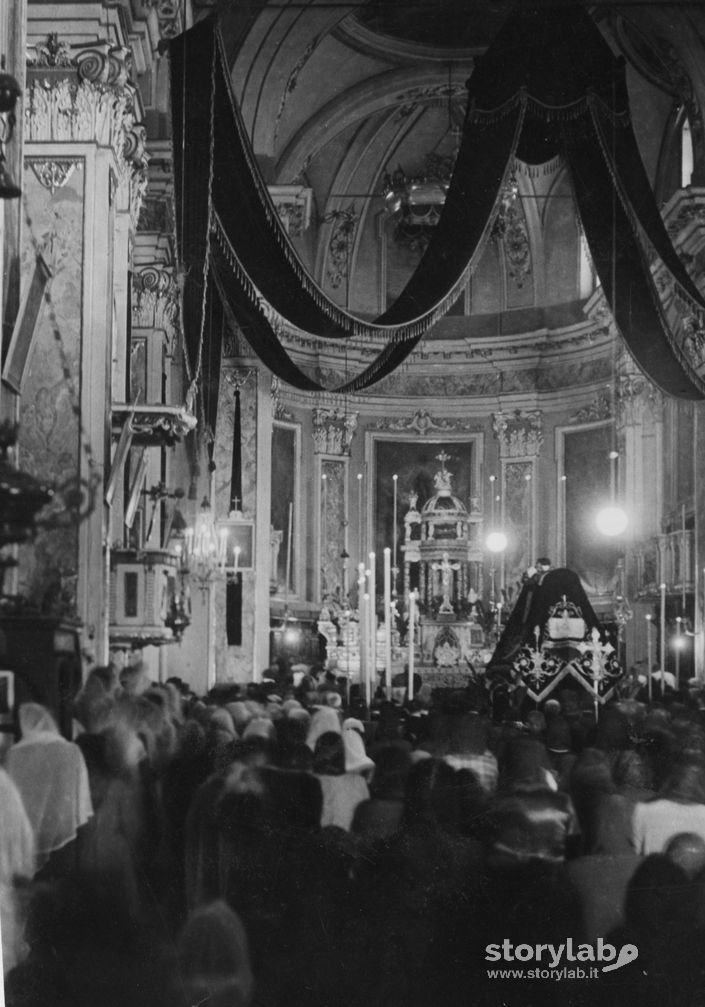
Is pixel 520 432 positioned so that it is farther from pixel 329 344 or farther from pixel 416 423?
Result: pixel 329 344

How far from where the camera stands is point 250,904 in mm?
6703

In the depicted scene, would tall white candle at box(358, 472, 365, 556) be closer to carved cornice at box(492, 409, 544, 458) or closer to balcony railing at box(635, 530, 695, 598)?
carved cornice at box(492, 409, 544, 458)

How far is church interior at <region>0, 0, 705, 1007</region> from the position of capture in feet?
24.6

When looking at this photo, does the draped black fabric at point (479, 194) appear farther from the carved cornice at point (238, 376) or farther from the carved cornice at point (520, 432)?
the carved cornice at point (520, 432)

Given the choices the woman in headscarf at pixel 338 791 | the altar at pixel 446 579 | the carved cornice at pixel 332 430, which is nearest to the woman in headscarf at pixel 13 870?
the woman in headscarf at pixel 338 791

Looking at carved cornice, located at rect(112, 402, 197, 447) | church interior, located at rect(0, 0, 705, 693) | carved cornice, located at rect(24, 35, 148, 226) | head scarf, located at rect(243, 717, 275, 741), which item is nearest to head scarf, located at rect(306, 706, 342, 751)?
head scarf, located at rect(243, 717, 275, 741)

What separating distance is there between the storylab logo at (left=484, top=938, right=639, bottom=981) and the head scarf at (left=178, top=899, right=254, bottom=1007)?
1207 millimetres

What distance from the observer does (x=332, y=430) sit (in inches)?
907

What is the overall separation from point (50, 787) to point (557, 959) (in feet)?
7.20

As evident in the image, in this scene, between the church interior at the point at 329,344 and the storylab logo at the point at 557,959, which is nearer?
the storylab logo at the point at 557,959

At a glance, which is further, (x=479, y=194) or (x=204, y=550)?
(x=204, y=550)

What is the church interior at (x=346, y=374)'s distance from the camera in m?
7.51

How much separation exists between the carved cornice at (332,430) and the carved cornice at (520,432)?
2.24 meters

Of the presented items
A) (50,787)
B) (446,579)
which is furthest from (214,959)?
(446,579)
